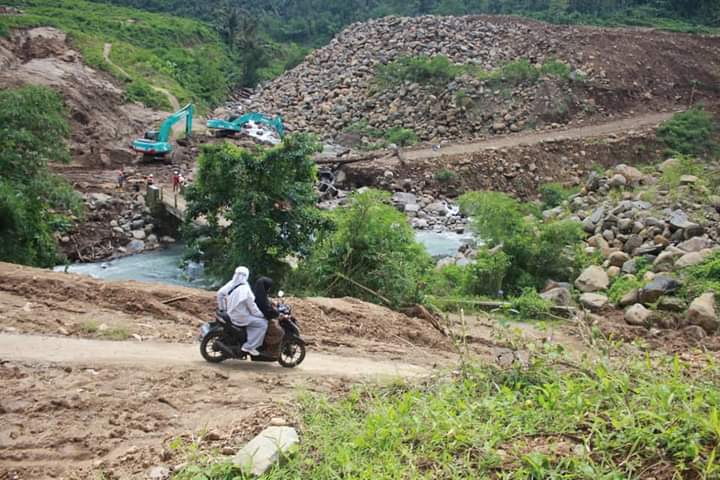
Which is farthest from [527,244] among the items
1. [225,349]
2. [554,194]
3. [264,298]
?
[554,194]

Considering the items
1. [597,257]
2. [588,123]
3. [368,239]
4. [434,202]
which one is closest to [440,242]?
[434,202]

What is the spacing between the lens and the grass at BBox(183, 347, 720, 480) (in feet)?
13.5

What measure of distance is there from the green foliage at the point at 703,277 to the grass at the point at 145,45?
26.5m

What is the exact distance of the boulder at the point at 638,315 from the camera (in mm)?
11953

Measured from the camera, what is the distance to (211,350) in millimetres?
7762

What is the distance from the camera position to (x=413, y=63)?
32406 mm

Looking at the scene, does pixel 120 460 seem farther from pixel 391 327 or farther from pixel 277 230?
pixel 277 230

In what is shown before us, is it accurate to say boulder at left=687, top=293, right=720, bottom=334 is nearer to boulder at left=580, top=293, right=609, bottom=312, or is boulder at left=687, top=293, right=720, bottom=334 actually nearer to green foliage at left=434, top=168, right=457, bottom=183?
boulder at left=580, top=293, right=609, bottom=312

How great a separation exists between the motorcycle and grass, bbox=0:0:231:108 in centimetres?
2632

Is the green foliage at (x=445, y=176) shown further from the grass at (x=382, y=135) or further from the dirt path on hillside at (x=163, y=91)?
the dirt path on hillside at (x=163, y=91)

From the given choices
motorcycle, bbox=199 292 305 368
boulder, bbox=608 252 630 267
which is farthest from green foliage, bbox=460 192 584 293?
motorcycle, bbox=199 292 305 368

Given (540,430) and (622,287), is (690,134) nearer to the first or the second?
(622,287)

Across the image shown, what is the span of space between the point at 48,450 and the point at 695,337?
10091 mm

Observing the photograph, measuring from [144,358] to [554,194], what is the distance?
1781 centimetres
